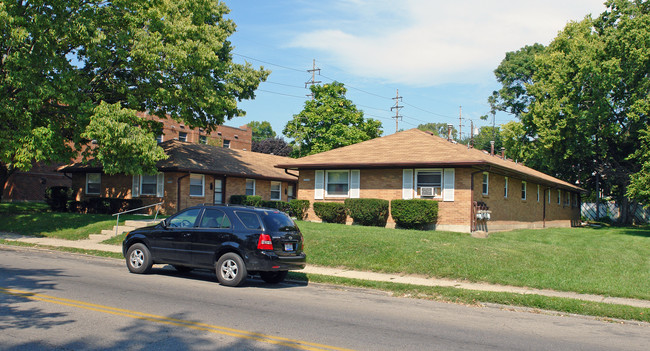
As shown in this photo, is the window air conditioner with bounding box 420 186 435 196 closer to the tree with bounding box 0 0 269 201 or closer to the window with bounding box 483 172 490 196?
the window with bounding box 483 172 490 196

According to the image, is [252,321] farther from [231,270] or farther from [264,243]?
[231,270]

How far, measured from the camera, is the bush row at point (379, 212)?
22047mm

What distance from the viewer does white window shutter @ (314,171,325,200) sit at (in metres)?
25.7

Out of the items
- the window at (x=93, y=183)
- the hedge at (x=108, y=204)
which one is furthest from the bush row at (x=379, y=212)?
the window at (x=93, y=183)

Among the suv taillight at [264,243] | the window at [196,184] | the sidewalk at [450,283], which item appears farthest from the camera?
the window at [196,184]

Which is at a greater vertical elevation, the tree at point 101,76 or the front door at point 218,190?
the tree at point 101,76

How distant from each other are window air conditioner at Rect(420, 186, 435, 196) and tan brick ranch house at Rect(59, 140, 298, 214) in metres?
11.7

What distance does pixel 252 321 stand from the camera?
25.3 ft

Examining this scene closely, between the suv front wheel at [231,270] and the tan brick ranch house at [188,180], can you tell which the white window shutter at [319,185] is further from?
the suv front wheel at [231,270]

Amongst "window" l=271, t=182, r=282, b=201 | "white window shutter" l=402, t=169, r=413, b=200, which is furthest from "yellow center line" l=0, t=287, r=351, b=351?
"window" l=271, t=182, r=282, b=201

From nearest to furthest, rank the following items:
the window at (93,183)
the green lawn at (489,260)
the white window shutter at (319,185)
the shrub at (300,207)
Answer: the green lawn at (489,260), the shrub at (300,207), the white window shutter at (319,185), the window at (93,183)

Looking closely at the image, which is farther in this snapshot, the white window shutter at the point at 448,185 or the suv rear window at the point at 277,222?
the white window shutter at the point at 448,185

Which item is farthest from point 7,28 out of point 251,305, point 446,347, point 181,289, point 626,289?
point 626,289

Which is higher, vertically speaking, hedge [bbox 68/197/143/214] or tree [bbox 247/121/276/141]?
tree [bbox 247/121/276/141]
